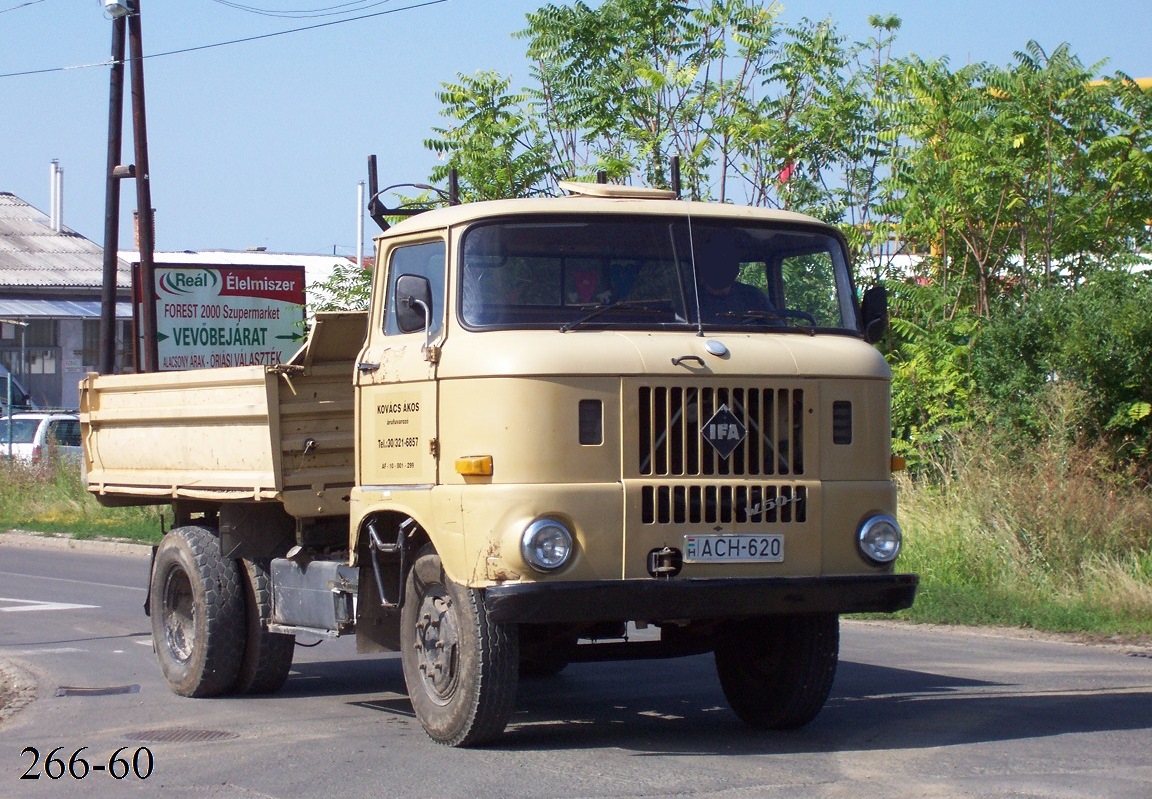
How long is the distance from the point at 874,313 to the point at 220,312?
1456 cm

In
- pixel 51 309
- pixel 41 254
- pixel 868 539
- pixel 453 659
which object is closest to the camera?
pixel 453 659

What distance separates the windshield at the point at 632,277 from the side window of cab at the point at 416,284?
0.22 meters

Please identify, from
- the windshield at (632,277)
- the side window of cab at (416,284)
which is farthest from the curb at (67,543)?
the windshield at (632,277)

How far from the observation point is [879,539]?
756 centimetres

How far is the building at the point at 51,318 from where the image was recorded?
4684 centimetres

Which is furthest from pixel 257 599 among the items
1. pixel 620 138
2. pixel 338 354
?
pixel 620 138

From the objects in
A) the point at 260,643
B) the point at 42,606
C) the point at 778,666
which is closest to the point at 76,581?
the point at 42,606

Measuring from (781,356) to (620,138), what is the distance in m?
14.0

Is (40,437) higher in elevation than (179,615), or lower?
higher

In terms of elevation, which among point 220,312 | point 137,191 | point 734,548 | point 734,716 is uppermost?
point 137,191

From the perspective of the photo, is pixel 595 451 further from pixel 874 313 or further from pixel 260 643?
pixel 260 643

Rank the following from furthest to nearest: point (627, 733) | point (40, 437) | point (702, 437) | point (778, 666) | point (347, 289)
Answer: point (40, 437), point (347, 289), point (778, 666), point (627, 733), point (702, 437)

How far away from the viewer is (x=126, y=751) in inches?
306

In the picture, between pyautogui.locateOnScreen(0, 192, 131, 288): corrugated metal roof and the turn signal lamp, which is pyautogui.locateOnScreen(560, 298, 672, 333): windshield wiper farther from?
pyautogui.locateOnScreen(0, 192, 131, 288): corrugated metal roof
